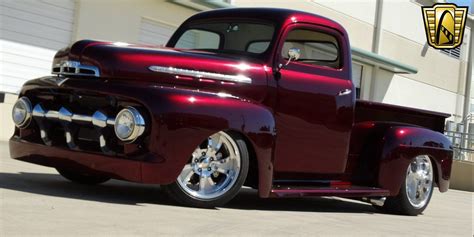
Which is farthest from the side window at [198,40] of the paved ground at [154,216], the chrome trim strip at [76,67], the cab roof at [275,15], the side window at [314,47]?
the paved ground at [154,216]

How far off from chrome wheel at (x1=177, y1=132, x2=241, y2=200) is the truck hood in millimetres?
519

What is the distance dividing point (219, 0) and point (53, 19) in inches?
150

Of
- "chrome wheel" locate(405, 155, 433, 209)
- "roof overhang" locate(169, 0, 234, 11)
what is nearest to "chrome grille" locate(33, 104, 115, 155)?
"chrome wheel" locate(405, 155, 433, 209)

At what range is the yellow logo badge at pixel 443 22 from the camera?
74.3 feet

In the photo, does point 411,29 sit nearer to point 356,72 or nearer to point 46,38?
point 356,72

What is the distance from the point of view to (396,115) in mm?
6758

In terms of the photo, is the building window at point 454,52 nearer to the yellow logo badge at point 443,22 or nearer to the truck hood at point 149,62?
the yellow logo badge at point 443,22

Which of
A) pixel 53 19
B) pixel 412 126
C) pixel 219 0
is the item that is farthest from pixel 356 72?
pixel 412 126

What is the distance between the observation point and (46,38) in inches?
442

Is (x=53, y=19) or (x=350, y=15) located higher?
(x=350, y=15)

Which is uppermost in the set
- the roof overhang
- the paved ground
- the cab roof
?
the roof overhang

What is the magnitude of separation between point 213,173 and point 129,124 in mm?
819

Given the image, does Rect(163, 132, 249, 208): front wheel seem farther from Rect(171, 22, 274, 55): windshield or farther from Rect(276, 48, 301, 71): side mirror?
Rect(171, 22, 274, 55): windshield

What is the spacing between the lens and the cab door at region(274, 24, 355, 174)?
5.44 metres
